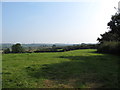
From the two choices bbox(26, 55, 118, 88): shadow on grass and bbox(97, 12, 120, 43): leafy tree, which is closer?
bbox(26, 55, 118, 88): shadow on grass

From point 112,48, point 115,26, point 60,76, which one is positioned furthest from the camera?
point 115,26

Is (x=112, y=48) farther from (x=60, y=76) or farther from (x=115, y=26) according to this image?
(x=60, y=76)

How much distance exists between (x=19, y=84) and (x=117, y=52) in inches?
595

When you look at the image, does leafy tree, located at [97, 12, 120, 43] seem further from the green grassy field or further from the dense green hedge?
the green grassy field

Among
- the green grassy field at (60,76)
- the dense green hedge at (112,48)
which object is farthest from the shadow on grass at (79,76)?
the dense green hedge at (112,48)

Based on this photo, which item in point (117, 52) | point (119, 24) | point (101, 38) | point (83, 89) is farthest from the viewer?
point (101, 38)

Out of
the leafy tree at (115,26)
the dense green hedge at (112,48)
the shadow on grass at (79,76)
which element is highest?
the leafy tree at (115,26)

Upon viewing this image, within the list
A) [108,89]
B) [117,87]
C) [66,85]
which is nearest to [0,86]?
[66,85]


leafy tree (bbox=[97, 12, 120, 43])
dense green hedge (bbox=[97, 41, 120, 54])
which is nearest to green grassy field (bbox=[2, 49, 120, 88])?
dense green hedge (bbox=[97, 41, 120, 54])

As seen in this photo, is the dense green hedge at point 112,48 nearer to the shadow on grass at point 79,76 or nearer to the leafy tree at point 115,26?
the leafy tree at point 115,26

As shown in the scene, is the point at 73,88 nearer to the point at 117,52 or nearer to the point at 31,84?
the point at 31,84

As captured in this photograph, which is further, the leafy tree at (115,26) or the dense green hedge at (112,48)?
the leafy tree at (115,26)

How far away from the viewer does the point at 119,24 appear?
1933cm

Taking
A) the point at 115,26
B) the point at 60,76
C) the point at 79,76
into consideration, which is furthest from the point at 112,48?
the point at 60,76
